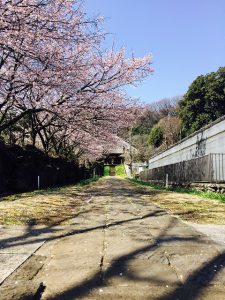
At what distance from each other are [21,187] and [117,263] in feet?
50.3

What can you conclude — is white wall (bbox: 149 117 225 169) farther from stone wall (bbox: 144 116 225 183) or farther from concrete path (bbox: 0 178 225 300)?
concrete path (bbox: 0 178 225 300)

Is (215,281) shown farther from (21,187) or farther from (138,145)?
(138,145)

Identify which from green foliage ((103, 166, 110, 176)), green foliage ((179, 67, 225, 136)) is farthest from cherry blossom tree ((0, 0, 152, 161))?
green foliage ((103, 166, 110, 176))

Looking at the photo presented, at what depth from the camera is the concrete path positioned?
11.5 feet

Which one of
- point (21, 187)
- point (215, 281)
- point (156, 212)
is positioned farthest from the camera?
point (21, 187)

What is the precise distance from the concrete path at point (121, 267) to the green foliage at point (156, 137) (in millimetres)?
71714

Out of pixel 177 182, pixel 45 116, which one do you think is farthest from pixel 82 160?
pixel 45 116

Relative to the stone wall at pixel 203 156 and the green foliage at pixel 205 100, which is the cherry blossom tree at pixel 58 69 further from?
the green foliage at pixel 205 100

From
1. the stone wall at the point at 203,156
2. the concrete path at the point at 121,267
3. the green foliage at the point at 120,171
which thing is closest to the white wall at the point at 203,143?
the stone wall at the point at 203,156

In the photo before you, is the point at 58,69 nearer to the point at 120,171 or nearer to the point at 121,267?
the point at 121,267

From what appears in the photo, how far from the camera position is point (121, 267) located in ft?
14.1

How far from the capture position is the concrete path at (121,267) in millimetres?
3500

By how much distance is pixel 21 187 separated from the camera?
19078 millimetres

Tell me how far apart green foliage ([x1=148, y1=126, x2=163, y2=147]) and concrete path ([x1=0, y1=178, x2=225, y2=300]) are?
71714 mm
